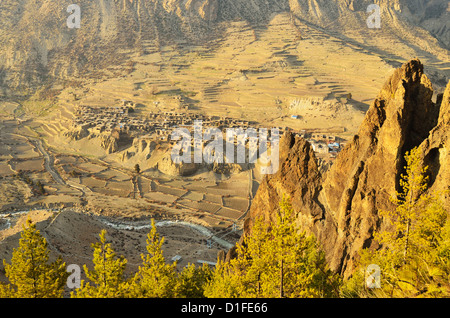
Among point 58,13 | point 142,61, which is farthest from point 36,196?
point 58,13

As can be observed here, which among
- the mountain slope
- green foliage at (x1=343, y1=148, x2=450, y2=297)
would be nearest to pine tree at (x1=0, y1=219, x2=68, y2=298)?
green foliage at (x1=343, y1=148, x2=450, y2=297)

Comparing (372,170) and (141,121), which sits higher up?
(372,170)

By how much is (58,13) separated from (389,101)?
20791cm

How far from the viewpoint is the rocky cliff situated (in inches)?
870

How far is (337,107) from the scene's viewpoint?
100562 millimetres

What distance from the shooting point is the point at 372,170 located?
75.9 feet

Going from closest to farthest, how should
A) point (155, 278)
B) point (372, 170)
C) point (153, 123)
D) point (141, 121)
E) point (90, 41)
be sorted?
point (155, 278) → point (372, 170) → point (153, 123) → point (141, 121) → point (90, 41)

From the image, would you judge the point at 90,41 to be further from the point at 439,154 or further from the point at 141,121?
the point at 439,154

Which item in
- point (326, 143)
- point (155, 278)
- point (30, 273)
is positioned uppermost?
point (30, 273)

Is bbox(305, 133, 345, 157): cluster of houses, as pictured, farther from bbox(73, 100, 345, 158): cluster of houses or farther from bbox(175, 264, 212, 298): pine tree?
bbox(175, 264, 212, 298): pine tree

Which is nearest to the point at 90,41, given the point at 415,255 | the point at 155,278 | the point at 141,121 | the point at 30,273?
the point at 141,121

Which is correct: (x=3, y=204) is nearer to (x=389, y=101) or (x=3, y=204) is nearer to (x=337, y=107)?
(x=389, y=101)

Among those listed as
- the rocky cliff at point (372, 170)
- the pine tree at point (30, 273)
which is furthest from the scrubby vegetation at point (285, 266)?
the rocky cliff at point (372, 170)

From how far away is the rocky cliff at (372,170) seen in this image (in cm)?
2209
